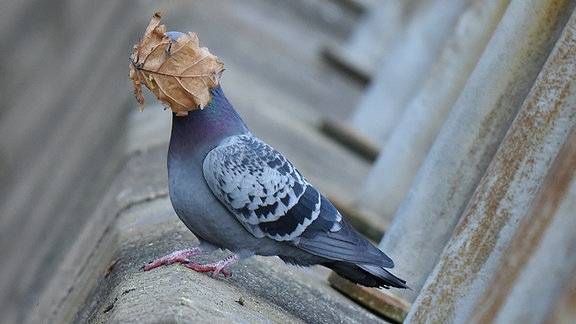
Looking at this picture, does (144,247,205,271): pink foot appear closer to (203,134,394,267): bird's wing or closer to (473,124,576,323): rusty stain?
(203,134,394,267): bird's wing

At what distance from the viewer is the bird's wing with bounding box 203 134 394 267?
4.61 metres

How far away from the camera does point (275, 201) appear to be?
15.5 ft

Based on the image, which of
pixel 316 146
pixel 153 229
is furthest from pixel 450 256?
pixel 316 146

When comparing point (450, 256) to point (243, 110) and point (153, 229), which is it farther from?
point (243, 110)

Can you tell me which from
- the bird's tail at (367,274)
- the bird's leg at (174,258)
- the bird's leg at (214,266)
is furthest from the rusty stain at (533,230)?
the bird's leg at (174,258)

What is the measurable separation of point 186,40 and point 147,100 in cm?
444

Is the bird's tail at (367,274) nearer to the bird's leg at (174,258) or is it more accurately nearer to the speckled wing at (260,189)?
the speckled wing at (260,189)

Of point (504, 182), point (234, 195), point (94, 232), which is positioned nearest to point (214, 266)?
point (234, 195)

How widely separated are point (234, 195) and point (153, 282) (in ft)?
1.57

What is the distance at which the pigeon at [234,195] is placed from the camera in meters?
4.61

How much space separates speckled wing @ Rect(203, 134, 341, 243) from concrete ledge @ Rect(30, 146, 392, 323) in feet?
0.96

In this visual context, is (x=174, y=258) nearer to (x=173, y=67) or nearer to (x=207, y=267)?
(x=207, y=267)

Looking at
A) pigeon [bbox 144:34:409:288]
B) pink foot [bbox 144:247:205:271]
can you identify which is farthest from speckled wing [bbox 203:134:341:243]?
pink foot [bbox 144:247:205:271]

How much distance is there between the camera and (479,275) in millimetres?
4285
